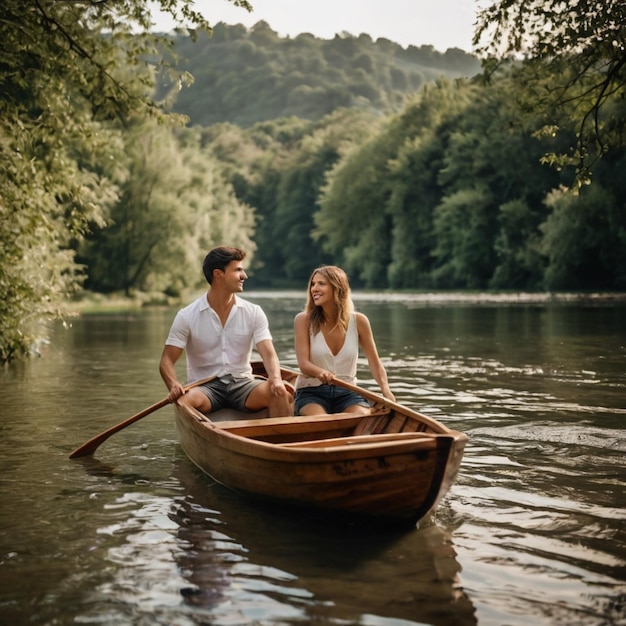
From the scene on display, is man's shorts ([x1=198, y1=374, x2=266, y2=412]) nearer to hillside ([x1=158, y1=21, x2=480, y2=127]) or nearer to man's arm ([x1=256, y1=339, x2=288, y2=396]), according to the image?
man's arm ([x1=256, y1=339, x2=288, y2=396])

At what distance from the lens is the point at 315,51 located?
182 meters

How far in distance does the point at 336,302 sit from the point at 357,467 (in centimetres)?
196

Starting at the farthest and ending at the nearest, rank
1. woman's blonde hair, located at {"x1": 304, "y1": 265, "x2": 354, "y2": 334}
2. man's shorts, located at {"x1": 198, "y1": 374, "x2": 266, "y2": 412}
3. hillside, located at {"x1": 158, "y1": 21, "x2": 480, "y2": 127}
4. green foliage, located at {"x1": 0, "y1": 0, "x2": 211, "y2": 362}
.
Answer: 1. hillside, located at {"x1": 158, "y1": 21, "x2": 480, "y2": 127}
2. green foliage, located at {"x1": 0, "y1": 0, "x2": 211, "y2": 362}
3. man's shorts, located at {"x1": 198, "y1": 374, "x2": 266, "y2": 412}
4. woman's blonde hair, located at {"x1": 304, "y1": 265, "x2": 354, "y2": 334}

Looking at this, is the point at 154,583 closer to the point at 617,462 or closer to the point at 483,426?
the point at 617,462

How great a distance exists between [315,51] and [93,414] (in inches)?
7085

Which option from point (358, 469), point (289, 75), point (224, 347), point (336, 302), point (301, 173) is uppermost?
point (289, 75)

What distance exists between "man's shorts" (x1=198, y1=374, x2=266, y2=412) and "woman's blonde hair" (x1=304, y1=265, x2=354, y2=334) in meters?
0.74

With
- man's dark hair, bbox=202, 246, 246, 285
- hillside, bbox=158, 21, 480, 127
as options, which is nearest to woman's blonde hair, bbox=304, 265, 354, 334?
man's dark hair, bbox=202, 246, 246, 285

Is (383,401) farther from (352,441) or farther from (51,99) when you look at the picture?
(51,99)

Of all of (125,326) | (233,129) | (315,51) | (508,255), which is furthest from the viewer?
(315,51)

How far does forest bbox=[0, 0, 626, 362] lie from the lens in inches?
472

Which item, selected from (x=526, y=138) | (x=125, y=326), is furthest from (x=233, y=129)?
(x=125, y=326)

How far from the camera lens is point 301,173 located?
81250 millimetres

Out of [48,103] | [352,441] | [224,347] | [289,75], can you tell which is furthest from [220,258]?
[289,75]
